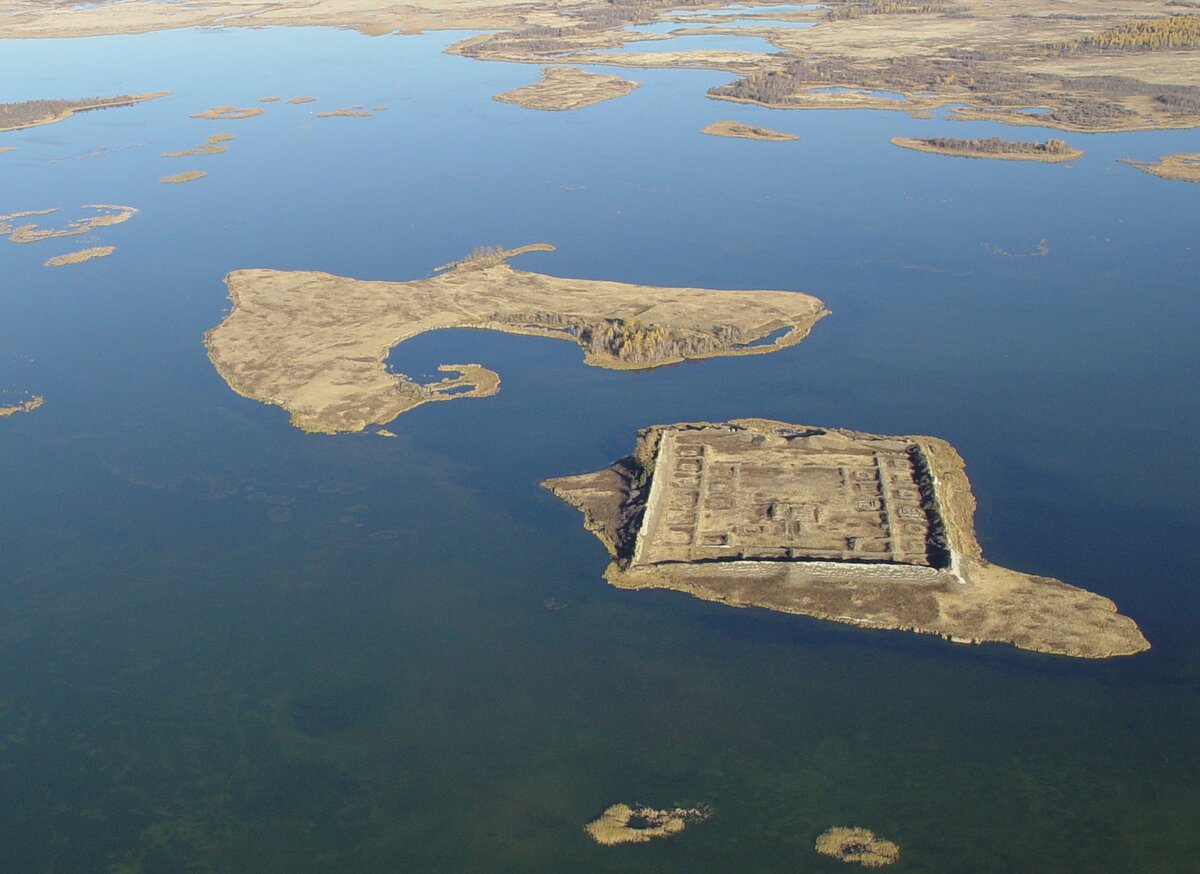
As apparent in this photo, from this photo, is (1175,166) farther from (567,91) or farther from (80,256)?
(80,256)

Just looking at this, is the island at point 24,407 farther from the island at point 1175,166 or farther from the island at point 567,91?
the island at point 1175,166

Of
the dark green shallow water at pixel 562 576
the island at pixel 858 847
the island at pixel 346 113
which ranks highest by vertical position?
the island at pixel 346 113

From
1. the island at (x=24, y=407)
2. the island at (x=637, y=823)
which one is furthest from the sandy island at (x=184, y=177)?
the island at (x=637, y=823)

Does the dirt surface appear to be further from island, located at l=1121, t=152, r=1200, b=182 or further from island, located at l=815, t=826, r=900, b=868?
island, located at l=815, t=826, r=900, b=868

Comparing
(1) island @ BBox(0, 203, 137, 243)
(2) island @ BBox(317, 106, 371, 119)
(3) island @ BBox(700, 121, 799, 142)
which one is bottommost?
(1) island @ BBox(0, 203, 137, 243)

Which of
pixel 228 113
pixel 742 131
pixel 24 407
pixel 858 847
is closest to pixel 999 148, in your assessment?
pixel 742 131

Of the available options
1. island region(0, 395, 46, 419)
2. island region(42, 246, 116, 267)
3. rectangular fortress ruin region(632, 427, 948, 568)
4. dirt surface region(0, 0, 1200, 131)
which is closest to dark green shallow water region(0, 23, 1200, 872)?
island region(0, 395, 46, 419)
